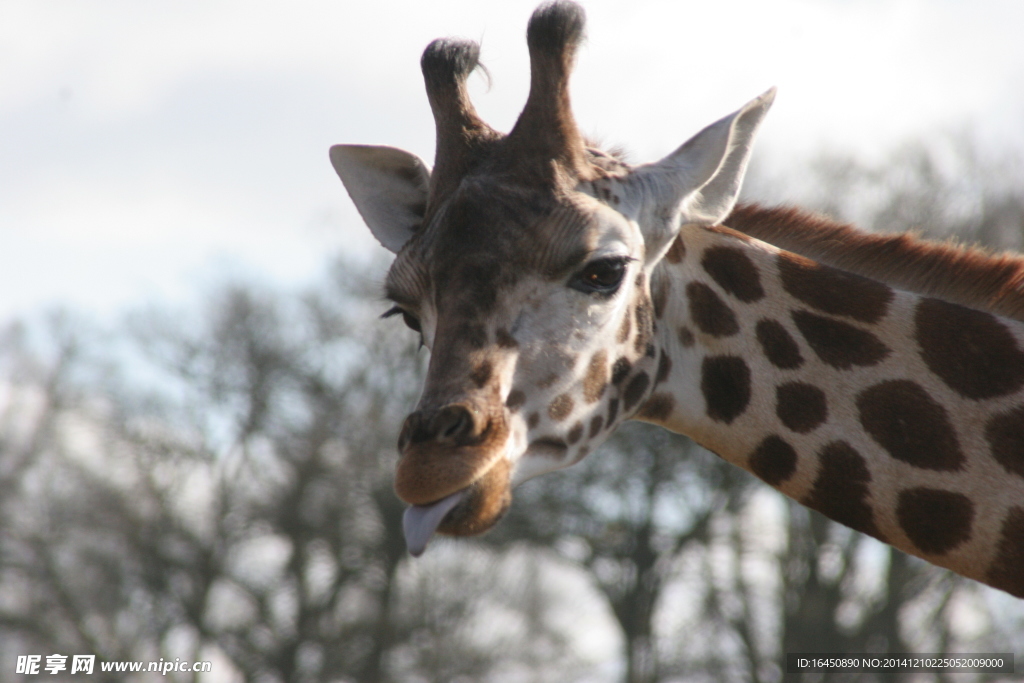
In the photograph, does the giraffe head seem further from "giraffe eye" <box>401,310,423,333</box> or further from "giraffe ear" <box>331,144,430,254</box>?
"giraffe ear" <box>331,144,430,254</box>

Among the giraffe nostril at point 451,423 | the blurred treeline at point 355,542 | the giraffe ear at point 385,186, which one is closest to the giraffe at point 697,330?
the giraffe nostril at point 451,423

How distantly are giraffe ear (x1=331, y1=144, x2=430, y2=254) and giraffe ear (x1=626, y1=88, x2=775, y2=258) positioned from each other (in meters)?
1.21

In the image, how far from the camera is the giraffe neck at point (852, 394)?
13.4 ft

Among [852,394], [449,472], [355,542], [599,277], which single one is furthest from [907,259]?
[355,542]

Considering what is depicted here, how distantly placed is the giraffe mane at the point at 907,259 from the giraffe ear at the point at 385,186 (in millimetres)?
1575

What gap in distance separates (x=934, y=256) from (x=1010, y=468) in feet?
3.31

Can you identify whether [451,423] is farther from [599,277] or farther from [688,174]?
[688,174]

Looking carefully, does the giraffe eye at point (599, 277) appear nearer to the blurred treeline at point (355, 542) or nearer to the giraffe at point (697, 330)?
the giraffe at point (697, 330)

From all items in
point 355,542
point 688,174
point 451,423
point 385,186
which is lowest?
point 355,542

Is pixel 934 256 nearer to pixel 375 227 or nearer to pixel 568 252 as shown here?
pixel 568 252

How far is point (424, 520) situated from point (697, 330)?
1.66 meters

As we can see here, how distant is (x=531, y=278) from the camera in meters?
3.96

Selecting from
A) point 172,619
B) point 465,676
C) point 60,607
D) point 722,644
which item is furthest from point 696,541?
point 60,607

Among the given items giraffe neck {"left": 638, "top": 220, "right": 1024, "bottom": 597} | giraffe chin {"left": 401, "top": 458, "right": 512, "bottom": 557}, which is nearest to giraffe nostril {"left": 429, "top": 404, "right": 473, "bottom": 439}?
giraffe chin {"left": 401, "top": 458, "right": 512, "bottom": 557}
